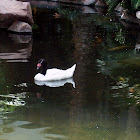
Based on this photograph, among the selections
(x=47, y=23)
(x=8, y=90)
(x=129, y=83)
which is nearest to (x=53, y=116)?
(x=8, y=90)

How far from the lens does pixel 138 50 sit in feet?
46.3

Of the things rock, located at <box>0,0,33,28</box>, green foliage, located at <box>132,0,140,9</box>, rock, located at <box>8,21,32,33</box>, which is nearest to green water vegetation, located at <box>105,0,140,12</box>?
green foliage, located at <box>132,0,140,9</box>

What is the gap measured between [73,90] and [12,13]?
775cm

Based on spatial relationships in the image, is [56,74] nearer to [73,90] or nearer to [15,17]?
[73,90]

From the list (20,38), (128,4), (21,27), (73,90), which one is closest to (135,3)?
(128,4)

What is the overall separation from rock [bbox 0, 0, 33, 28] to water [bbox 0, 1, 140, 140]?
0.51 meters

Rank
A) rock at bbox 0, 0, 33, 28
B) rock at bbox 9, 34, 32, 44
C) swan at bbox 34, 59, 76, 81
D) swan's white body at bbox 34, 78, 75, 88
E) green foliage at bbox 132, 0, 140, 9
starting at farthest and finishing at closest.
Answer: green foliage at bbox 132, 0, 140, 9 < rock at bbox 0, 0, 33, 28 < rock at bbox 9, 34, 32, 44 < swan at bbox 34, 59, 76, 81 < swan's white body at bbox 34, 78, 75, 88

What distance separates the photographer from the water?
23.9ft

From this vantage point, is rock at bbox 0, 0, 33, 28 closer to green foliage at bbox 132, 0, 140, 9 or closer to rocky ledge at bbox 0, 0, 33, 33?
rocky ledge at bbox 0, 0, 33, 33

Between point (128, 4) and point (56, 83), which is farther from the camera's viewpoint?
point (128, 4)

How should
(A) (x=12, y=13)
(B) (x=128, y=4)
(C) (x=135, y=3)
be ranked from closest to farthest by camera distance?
(A) (x=12, y=13) → (C) (x=135, y=3) → (B) (x=128, y=4)

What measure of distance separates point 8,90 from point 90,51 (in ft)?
15.6

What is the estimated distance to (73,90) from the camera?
375 inches

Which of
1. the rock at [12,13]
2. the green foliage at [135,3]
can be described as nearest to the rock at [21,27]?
the rock at [12,13]
